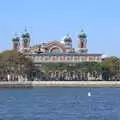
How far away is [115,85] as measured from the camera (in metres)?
170

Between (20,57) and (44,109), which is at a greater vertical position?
(20,57)

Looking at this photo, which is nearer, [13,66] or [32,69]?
[13,66]

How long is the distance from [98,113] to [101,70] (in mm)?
127101

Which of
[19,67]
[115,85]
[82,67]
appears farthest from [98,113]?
[82,67]

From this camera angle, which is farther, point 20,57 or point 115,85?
point 20,57

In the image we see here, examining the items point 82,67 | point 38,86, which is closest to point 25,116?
point 38,86

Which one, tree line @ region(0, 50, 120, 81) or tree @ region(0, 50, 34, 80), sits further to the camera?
tree line @ region(0, 50, 120, 81)

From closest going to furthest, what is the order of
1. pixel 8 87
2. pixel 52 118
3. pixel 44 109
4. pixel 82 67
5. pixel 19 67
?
pixel 52 118, pixel 44 109, pixel 8 87, pixel 19 67, pixel 82 67

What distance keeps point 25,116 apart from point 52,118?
118 inches

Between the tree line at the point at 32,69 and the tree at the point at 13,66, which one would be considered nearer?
the tree at the point at 13,66

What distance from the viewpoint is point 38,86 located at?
163 meters

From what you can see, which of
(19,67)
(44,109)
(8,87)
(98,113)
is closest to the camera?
(98,113)

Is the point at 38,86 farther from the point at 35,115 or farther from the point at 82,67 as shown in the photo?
the point at 35,115

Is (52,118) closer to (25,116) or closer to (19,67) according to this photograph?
(25,116)
